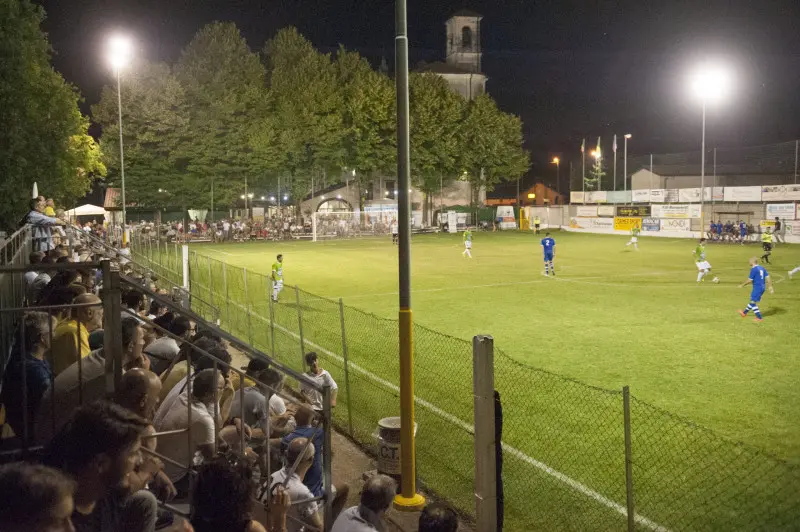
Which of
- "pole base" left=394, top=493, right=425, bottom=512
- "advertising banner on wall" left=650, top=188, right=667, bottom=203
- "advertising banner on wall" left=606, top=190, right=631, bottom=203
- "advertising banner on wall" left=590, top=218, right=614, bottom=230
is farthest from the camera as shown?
"advertising banner on wall" left=606, top=190, right=631, bottom=203

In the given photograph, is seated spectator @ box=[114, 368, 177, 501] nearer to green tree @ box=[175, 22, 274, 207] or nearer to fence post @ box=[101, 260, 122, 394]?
fence post @ box=[101, 260, 122, 394]

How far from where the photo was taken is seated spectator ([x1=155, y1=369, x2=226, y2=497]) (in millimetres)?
5621

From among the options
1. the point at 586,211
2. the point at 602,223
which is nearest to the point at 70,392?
the point at 602,223

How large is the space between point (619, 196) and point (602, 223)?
366 cm

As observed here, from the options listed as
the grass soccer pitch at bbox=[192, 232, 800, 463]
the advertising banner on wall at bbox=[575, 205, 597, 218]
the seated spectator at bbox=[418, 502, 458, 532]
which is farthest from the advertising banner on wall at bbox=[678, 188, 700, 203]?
the seated spectator at bbox=[418, 502, 458, 532]

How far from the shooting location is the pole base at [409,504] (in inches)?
286

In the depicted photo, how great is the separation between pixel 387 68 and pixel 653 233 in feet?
164

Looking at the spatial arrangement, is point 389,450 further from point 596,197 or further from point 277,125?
point 596,197

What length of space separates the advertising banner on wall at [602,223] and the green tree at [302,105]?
25.6 meters

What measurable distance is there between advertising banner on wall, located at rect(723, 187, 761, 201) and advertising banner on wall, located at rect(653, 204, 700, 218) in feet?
8.32

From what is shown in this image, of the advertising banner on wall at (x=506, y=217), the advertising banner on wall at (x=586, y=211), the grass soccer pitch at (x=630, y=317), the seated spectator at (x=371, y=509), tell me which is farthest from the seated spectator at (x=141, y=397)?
the advertising banner on wall at (x=506, y=217)

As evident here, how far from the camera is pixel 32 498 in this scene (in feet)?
8.98

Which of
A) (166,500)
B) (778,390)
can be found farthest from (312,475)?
Result: (778,390)

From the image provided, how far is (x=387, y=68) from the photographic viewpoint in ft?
313
